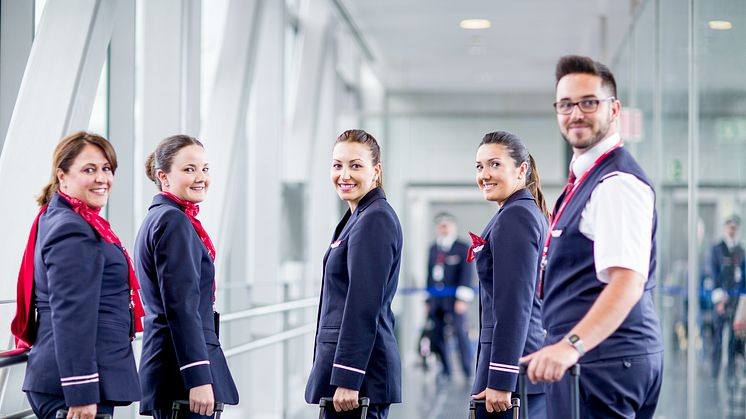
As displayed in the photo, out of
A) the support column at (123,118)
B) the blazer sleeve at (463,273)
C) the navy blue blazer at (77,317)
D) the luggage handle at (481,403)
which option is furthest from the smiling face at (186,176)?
the blazer sleeve at (463,273)

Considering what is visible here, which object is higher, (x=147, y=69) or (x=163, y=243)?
(x=147, y=69)

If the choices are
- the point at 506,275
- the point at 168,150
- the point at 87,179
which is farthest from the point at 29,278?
the point at 506,275

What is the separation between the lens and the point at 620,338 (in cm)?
233

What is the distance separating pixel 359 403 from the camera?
3.02m

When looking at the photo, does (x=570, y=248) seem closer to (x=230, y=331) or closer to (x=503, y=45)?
(x=230, y=331)

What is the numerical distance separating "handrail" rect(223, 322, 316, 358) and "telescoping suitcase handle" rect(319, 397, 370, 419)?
2.15 meters

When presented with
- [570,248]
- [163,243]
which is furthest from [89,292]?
[570,248]

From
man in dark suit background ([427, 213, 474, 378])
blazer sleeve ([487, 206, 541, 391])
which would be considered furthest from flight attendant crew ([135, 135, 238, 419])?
man in dark suit background ([427, 213, 474, 378])

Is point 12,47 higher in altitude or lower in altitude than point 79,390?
higher

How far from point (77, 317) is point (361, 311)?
830 millimetres

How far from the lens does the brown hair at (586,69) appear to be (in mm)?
2385

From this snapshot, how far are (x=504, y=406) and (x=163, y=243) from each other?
3.93 feet

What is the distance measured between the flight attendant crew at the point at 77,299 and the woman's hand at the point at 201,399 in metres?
0.24

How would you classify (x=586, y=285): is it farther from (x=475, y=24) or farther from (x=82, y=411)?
(x=475, y=24)
